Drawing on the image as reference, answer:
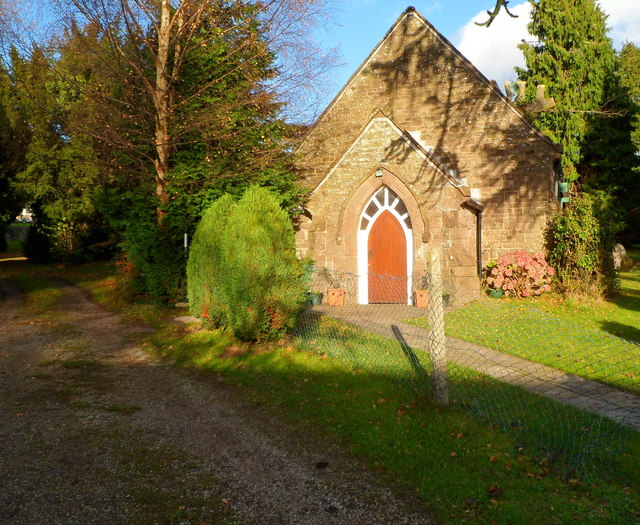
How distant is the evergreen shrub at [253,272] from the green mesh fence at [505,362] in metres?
0.96

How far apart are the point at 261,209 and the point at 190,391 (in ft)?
13.1

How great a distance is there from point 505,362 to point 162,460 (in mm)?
5762

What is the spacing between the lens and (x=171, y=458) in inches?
202

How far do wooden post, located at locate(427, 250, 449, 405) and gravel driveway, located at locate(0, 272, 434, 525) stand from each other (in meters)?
1.63

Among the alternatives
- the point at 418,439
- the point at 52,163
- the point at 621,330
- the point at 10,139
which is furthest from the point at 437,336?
the point at 10,139

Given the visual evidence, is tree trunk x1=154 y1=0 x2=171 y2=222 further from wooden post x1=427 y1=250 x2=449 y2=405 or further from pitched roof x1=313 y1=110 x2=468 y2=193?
wooden post x1=427 y1=250 x2=449 y2=405

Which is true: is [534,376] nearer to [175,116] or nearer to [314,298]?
[314,298]

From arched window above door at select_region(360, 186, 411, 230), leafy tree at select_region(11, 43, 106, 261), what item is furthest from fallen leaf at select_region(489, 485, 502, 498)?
leafy tree at select_region(11, 43, 106, 261)

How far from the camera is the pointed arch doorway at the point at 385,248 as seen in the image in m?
14.9

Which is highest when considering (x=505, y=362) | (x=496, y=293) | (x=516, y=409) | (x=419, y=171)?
(x=419, y=171)

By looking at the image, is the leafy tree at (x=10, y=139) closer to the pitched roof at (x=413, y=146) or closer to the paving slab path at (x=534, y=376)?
the pitched roof at (x=413, y=146)

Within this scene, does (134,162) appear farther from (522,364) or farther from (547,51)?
(547,51)

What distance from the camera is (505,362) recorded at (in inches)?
330

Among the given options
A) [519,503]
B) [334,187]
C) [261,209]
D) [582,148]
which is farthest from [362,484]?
[582,148]
